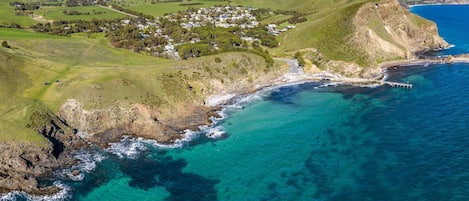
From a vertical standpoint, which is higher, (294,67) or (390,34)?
(390,34)

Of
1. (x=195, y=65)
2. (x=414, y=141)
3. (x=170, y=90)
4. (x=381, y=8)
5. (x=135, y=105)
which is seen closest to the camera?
(x=414, y=141)

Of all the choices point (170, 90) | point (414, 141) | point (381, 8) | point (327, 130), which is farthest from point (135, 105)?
point (381, 8)

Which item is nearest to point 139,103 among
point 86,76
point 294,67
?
point 86,76

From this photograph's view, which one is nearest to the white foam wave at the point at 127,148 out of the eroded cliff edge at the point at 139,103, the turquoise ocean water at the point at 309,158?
the turquoise ocean water at the point at 309,158

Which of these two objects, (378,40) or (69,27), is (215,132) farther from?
(69,27)

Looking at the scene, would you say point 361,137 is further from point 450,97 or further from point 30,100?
point 30,100

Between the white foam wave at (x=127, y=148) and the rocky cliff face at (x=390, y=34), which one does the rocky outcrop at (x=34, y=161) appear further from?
the rocky cliff face at (x=390, y=34)
